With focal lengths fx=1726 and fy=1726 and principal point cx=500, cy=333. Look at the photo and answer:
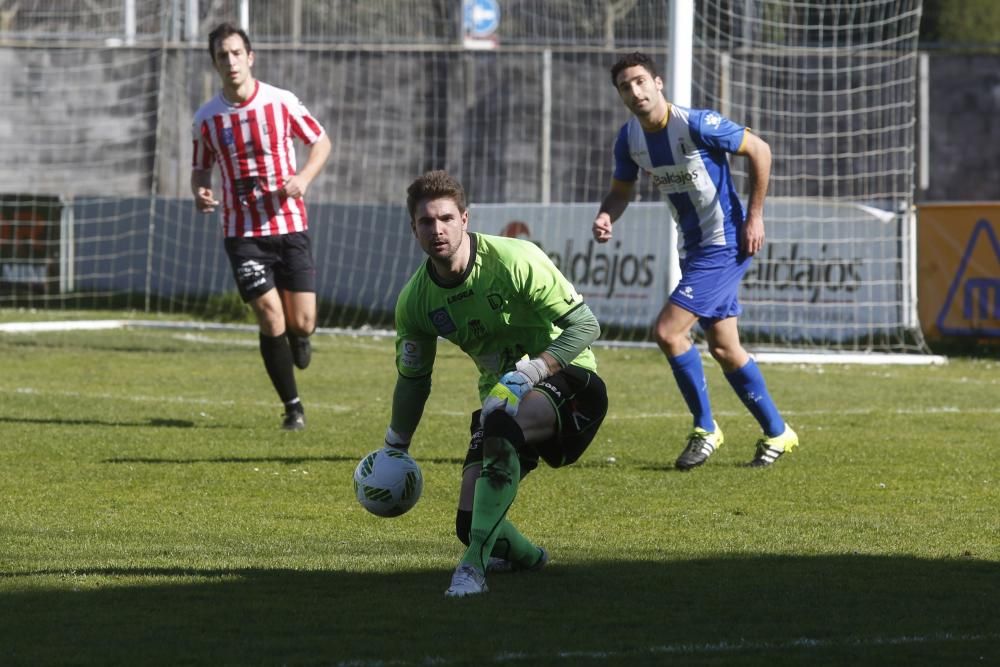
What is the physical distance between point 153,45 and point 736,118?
817cm

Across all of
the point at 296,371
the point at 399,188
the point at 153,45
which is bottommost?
the point at 296,371

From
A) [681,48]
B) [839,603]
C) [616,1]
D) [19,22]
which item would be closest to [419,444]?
[839,603]

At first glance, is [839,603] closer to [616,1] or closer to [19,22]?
[616,1]

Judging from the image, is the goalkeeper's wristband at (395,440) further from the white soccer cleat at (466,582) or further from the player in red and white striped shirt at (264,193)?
the player in red and white striped shirt at (264,193)

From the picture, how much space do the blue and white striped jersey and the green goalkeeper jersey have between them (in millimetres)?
3061

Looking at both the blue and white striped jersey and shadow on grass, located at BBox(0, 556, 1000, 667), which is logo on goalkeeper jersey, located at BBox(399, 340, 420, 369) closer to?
shadow on grass, located at BBox(0, 556, 1000, 667)

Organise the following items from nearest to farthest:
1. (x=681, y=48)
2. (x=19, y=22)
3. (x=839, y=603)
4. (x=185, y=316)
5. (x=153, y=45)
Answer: (x=839, y=603) < (x=681, y=48) < (x=185, y=316) < (x=153, y=45) < (x=19, y=22)

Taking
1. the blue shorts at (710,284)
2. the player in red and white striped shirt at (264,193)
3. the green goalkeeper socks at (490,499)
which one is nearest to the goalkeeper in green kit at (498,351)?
the green goalkeeper socks at (490,499)

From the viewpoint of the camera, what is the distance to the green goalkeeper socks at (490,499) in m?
5.58

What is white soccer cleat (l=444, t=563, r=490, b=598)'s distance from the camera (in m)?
5.50

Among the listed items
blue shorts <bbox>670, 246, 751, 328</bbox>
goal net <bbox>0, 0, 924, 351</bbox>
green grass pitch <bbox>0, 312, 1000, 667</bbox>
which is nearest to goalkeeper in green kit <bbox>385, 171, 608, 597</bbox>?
green grass pitch <bbox>0, 312, 1000, 667</bbox>

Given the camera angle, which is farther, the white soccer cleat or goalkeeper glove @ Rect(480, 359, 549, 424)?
goalkeeper glove @ Rect(480, 359, 549, 424)

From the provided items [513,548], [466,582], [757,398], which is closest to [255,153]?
[757,398]

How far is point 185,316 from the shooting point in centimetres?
2025
